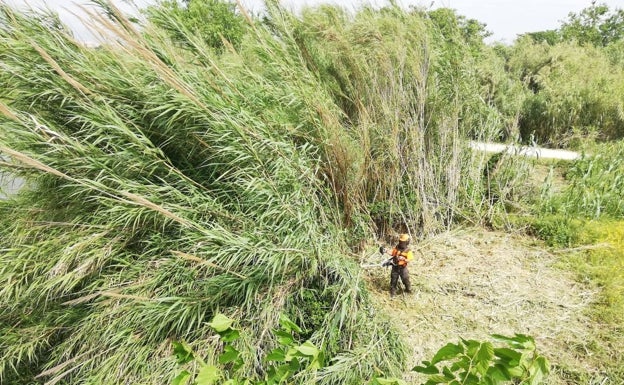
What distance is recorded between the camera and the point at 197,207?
7.25 feet

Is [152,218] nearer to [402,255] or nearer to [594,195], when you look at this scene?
[402,255]

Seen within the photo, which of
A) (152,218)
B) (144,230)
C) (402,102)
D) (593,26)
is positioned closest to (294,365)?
(152,218)

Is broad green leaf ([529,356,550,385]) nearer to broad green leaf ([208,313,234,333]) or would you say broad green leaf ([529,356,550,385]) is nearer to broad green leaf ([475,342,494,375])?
broad green leaf ([475,342,494,375])

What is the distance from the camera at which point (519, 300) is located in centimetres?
278

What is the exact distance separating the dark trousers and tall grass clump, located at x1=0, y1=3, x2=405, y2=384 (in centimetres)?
47

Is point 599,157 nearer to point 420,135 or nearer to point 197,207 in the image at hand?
point 420,135

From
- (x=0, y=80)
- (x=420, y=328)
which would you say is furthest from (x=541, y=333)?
(x=0, y=80)

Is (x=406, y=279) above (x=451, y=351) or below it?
below

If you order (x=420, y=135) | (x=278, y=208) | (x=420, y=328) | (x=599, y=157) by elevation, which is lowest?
(x=420, y=328)

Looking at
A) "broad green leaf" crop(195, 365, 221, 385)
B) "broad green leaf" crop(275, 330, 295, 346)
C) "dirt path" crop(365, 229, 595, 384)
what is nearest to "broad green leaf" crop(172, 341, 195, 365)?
"broad green leaf" crop(195, 365, 221, 385)

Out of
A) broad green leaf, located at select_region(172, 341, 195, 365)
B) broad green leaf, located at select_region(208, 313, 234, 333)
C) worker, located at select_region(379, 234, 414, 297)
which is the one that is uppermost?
broad green leaf, located at select_region(208, 313, 234, 333)

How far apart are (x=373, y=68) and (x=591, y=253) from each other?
2895 mm

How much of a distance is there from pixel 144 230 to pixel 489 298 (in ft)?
9.72

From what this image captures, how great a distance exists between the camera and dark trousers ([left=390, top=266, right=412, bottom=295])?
276 cm
